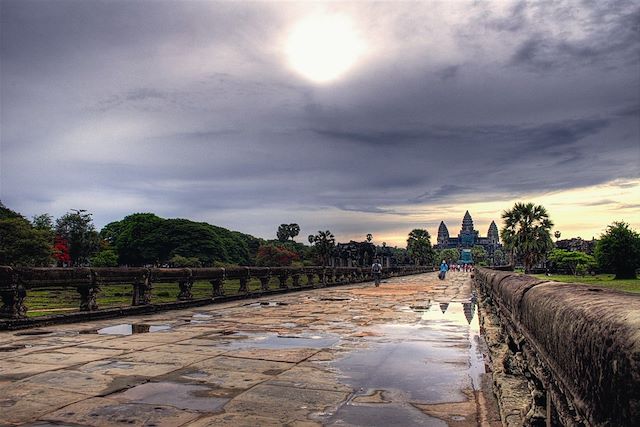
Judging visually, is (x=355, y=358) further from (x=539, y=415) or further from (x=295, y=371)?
(x=539, y=415)

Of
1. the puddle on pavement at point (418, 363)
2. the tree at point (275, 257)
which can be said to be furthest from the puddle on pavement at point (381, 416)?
the tree at point (275, 257)

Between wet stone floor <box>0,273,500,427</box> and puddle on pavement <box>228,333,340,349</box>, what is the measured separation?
2cm

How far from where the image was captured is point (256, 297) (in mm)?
17641

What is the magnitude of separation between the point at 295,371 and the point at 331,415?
153cm

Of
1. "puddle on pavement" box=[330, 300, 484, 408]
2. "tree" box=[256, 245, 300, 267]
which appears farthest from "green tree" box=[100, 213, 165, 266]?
"puddle on pavement" box=[330, 300, 484, 408]

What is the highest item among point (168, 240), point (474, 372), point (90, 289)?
point (168, 240)

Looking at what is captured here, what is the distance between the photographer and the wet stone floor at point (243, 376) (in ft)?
12.0

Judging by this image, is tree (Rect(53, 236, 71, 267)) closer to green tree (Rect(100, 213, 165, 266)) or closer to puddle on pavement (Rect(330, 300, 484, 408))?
green tree (Rect(100, 213, 165, 266))

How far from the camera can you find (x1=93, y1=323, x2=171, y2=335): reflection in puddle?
816 cm

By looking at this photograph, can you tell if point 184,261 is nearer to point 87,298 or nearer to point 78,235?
point 78,235

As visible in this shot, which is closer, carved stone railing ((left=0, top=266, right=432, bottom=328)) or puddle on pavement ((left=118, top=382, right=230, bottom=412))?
puddle on pavement ((left=118, top=382, right=230, bottom=412))

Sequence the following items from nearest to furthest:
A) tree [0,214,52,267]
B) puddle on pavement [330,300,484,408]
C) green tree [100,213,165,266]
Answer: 1. puddle on pavement [330,300,484,408]
2. tree [0,214,52,267]
3. green tree [100,213,165,266]

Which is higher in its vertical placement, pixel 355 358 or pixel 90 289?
pixel 90 289

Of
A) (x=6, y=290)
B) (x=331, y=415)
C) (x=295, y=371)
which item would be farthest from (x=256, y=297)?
(x=331, y=415)
